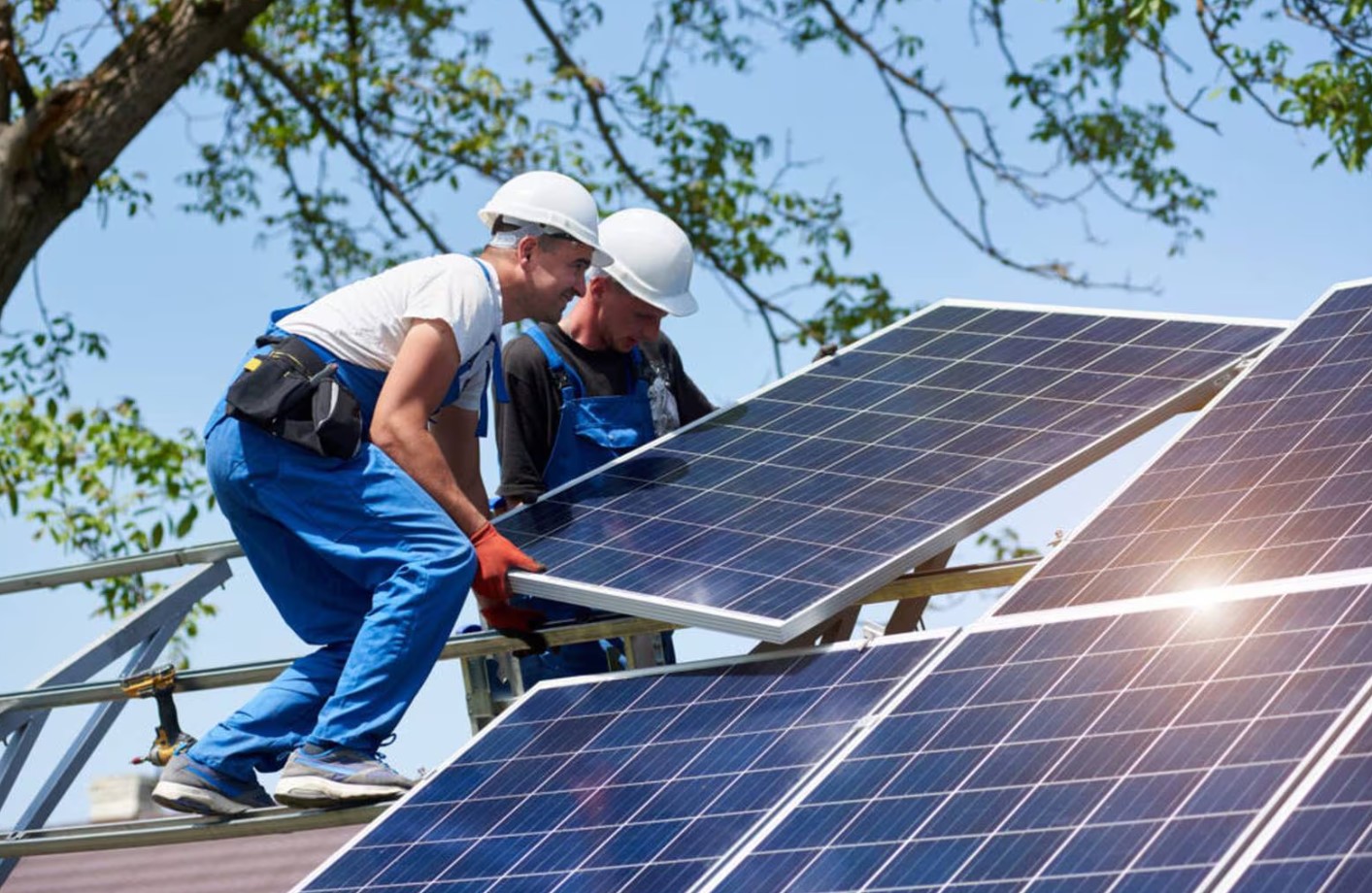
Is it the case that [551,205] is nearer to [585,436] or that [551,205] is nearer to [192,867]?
[585,436]

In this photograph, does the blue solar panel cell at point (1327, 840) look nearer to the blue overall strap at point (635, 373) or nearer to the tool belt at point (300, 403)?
the tool belt at point (300, 403)

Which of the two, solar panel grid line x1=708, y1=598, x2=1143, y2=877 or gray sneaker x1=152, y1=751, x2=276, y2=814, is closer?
solar panel grid line x1=708, y1=598, x2=1143, y2=877

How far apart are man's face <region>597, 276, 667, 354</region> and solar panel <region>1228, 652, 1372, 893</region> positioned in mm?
3924

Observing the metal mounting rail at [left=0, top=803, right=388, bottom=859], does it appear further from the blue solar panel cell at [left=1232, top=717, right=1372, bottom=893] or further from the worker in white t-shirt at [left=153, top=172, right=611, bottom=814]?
the blue solar panel cell at [left=1232, top=717, right=1372, bottom=893]

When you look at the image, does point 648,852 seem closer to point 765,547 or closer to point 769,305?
point 765,547

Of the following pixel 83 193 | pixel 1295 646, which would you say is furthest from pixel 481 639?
pixel 83 193

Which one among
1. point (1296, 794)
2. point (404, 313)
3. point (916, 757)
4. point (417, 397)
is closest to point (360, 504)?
point (417, 397)

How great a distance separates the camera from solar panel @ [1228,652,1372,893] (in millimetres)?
3840

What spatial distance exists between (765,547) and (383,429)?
1.33 metres

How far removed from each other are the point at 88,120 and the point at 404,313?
8798 mm

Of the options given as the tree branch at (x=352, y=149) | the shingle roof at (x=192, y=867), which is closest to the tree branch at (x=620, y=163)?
the tree branch at (x=352, y=149)

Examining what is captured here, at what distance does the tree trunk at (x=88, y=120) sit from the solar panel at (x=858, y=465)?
7602mm

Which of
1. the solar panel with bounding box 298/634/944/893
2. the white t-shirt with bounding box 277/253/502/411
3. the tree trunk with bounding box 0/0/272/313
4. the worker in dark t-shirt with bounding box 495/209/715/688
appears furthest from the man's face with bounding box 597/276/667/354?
the tree trunk with bounding box 0/0/272/313

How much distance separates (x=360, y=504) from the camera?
20.5 feet
